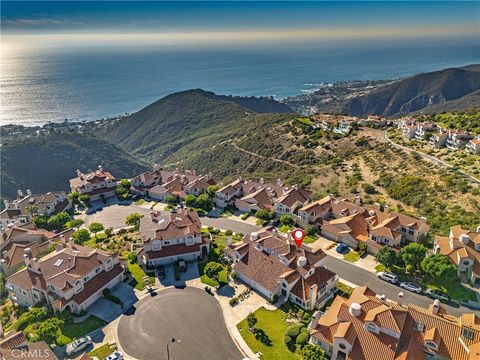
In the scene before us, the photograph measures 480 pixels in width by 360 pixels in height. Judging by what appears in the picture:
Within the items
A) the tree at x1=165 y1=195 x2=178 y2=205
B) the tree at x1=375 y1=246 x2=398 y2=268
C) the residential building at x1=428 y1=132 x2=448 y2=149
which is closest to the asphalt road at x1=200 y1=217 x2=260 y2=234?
the tree at x1=165 y1=195 x2=178 y2=205

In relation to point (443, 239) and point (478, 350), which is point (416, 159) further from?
point (478, 350)

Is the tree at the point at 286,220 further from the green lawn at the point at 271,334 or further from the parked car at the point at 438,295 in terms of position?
the parked car at the point at 438,295

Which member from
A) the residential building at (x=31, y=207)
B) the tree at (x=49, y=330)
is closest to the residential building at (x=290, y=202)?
the tree at (x=49, y=330)

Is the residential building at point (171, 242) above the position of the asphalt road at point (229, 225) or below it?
above

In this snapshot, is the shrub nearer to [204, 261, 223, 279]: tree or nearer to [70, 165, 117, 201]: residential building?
[204, 261, 223, 279]: tree

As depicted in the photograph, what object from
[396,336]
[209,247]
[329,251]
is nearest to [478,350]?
[396,336]

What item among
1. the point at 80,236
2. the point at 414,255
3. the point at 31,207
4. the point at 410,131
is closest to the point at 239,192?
the point at 80,236

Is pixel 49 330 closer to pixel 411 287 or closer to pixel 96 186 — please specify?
pixel 411 287
